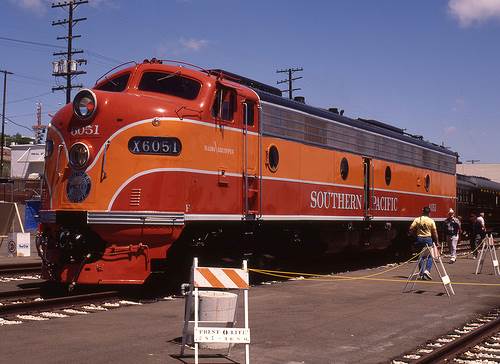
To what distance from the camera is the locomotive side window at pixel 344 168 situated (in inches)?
658

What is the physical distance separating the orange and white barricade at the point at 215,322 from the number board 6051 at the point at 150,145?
4.28 metres

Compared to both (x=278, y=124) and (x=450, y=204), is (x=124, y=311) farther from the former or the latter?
(x=450, y=204)

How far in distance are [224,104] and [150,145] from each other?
2.03 metres

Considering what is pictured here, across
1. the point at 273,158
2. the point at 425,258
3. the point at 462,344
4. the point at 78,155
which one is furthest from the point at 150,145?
the point at 425,258

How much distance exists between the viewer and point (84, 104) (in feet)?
36.7

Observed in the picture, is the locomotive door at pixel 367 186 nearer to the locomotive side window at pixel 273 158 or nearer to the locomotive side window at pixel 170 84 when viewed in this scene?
the locomotive side window at pixel 273 158

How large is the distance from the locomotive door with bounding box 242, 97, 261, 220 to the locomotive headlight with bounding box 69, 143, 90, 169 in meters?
3.27

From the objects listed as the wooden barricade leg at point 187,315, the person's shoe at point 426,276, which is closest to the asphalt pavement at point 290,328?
the wooden barricade leg at point 187,315

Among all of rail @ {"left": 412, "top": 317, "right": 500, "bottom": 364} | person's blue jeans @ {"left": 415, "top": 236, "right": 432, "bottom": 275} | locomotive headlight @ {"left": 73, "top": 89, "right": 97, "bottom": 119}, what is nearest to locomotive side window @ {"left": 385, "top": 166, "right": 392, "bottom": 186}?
person's blue jeans @ {"left": 415, "top": 236, "right": 432, "bottom": 275}

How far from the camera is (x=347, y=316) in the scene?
9.89 meters

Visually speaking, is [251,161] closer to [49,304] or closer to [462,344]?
[49,304]

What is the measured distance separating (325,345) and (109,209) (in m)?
4.70

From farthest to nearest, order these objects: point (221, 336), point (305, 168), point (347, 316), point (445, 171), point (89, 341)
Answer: point (445, 171), point (305, 168), point (347, 316), point (89, 341), point (221, 336)

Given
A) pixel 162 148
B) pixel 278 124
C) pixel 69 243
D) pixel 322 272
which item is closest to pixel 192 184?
pixel 162 148
